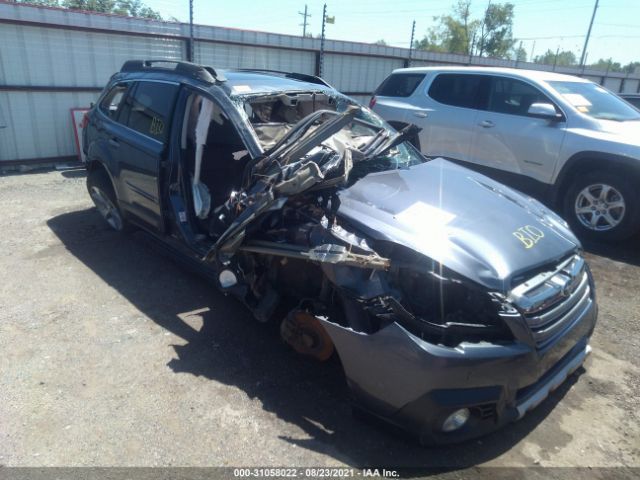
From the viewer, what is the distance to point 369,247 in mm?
2566

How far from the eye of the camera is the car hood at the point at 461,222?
2.43 meters

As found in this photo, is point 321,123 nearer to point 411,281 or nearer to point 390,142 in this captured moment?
point 390,142

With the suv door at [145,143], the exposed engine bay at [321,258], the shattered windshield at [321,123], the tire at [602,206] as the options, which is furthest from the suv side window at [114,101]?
the tire at [602,206]

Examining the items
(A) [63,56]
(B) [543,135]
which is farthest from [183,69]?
(A) [63,56]

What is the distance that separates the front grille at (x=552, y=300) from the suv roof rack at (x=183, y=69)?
2.66 m

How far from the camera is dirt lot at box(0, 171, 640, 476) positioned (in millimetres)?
2412

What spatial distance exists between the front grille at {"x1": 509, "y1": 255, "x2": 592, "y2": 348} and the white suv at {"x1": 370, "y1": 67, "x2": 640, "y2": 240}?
118 inches

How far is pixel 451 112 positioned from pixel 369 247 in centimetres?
493

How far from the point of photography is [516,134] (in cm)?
603

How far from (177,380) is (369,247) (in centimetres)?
149

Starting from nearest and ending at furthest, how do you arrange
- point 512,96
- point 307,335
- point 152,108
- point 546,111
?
point 307,335 < point 152,108 < point 546,111 < point 512,96

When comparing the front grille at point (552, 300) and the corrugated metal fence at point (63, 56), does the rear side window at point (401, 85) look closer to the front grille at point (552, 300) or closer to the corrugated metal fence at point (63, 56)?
the corrugated metal fence at point (63, 56)

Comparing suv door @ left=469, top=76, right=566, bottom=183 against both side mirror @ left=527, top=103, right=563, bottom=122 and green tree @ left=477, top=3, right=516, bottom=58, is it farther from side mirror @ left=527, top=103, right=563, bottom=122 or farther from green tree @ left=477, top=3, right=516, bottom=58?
green tree @ left=477, top=3, right=516, bottom=58

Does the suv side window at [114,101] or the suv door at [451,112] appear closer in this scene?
the suv side window at [114,101]
